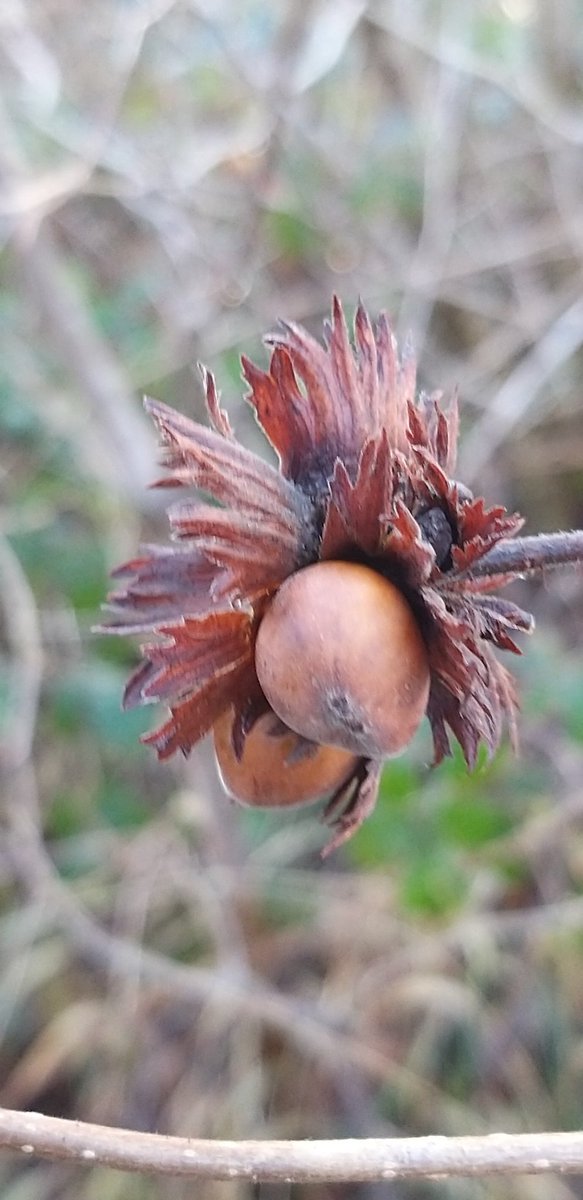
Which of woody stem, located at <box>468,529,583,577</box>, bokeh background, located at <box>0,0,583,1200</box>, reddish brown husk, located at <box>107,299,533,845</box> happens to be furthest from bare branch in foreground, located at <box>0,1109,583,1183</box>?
bokeh background, located at <box>0,0,583,1200</box>

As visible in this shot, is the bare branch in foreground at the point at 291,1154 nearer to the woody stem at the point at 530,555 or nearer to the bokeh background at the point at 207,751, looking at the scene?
the woody stem at the point at 530,555

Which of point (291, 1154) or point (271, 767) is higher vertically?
point (271, 767)

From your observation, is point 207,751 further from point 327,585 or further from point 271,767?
point 327,585

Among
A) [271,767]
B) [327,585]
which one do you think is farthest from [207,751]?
[327,585]

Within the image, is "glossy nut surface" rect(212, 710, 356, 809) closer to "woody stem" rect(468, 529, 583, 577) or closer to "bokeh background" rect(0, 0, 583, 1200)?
"woody stem" rect(468, 529, 583, 577)

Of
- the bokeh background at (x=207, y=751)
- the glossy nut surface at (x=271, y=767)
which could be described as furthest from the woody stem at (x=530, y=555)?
the bokeh background at (x=207, y=751)

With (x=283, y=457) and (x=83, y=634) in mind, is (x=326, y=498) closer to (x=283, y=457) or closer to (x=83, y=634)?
(x=283, y=457)
